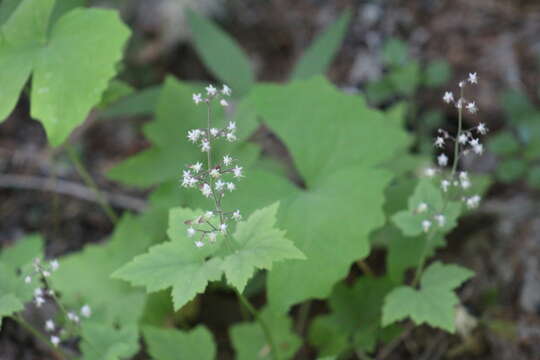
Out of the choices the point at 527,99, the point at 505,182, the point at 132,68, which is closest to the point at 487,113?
the point at 527,99

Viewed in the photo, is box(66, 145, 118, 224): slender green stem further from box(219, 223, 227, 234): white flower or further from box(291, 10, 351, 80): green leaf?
box(291, 10, 351, 80): green leaf

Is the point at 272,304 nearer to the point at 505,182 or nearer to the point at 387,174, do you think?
the point at 387,174

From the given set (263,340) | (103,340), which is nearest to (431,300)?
(263,340)

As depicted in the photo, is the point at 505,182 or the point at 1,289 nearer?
the point at 1,289

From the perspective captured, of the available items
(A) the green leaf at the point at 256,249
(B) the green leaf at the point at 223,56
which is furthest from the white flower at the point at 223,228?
(B) the green leaf at the point at 223,56

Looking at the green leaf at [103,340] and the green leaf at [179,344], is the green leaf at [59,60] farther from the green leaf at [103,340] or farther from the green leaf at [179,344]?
the green leaf at [179,344]

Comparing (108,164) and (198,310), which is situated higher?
(108,164)

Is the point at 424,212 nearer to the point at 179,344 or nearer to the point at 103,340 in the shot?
the point at 179,344
